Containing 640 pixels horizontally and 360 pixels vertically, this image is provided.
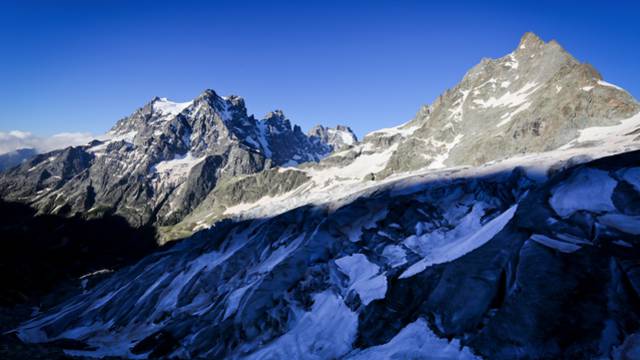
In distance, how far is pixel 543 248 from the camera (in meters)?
35.5

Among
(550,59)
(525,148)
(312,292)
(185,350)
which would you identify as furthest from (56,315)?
(550,59)

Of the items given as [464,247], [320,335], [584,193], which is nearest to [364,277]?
[320,335]

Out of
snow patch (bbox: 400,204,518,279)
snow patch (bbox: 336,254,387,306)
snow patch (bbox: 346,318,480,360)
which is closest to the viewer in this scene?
snow patch (bbox: 346,318,480,360)

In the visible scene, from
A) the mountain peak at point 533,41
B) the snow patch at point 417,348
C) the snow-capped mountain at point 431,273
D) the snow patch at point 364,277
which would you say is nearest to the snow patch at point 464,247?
A: the snow-capped mountain at point 431,273

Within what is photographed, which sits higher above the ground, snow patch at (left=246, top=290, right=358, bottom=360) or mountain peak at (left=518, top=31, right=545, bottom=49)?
mountain peak at (left=518, top=31, right=545, bottom=49)

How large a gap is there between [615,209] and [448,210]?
3094cm

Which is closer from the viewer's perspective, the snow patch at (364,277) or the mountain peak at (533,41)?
the snow patch at (364,277)

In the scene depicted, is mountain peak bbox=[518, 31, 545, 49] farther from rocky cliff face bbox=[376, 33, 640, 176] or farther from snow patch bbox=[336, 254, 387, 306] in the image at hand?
snow patch bbox=[336, 254, 387, 306]

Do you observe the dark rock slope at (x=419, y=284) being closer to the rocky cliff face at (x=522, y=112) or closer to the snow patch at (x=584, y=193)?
the snow patch at (x=584, y=193)

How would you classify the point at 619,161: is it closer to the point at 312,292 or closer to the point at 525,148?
the point at 312,292

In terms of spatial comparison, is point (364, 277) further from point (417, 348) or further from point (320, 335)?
point (417, 348)

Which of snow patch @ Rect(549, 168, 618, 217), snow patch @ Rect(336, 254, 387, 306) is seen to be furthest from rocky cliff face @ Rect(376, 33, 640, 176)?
snow patch @ Rect(549, 168, 618, 217)

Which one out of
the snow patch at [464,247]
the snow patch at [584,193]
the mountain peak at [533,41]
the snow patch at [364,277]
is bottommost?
the snow patch at [364,277]

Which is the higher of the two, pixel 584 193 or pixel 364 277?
pixel 584 193
